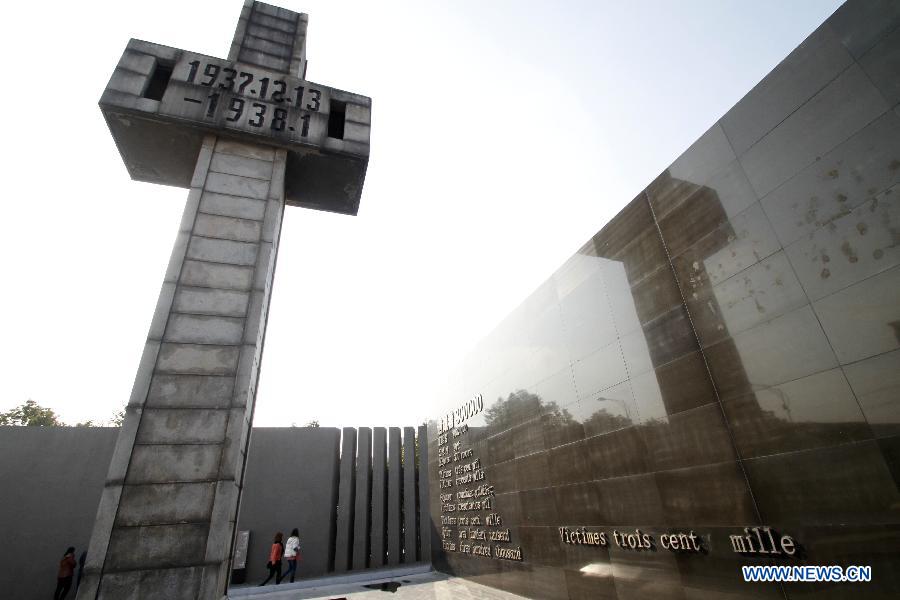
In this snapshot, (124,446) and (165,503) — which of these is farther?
(124,446)

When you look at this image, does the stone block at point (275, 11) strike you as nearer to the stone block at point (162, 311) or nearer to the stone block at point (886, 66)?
the stone block at point (162, 311)

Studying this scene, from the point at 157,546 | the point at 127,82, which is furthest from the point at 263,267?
the point at 127,82

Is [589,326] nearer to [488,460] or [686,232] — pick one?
[686,232]

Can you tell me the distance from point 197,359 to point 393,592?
30.4ft

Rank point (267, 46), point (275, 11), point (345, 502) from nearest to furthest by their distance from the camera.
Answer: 1. point (267, 46)
2. point (275, 11)
3. point (345, 502)

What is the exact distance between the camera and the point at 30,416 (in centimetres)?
4219

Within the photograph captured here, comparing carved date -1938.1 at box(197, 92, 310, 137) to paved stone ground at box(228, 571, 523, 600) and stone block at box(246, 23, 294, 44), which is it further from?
paved stone ground at box(228, 571, 523, 600)

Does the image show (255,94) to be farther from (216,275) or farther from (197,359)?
(197,359)

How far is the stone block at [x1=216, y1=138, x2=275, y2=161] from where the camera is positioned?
811 centimetres

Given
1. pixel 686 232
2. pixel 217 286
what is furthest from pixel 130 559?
pixel 686 232

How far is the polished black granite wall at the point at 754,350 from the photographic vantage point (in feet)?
15.1

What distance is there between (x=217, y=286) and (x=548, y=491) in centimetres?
803

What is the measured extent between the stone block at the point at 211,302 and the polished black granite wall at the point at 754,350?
6.68m

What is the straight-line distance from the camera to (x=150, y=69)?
8.22 meters
